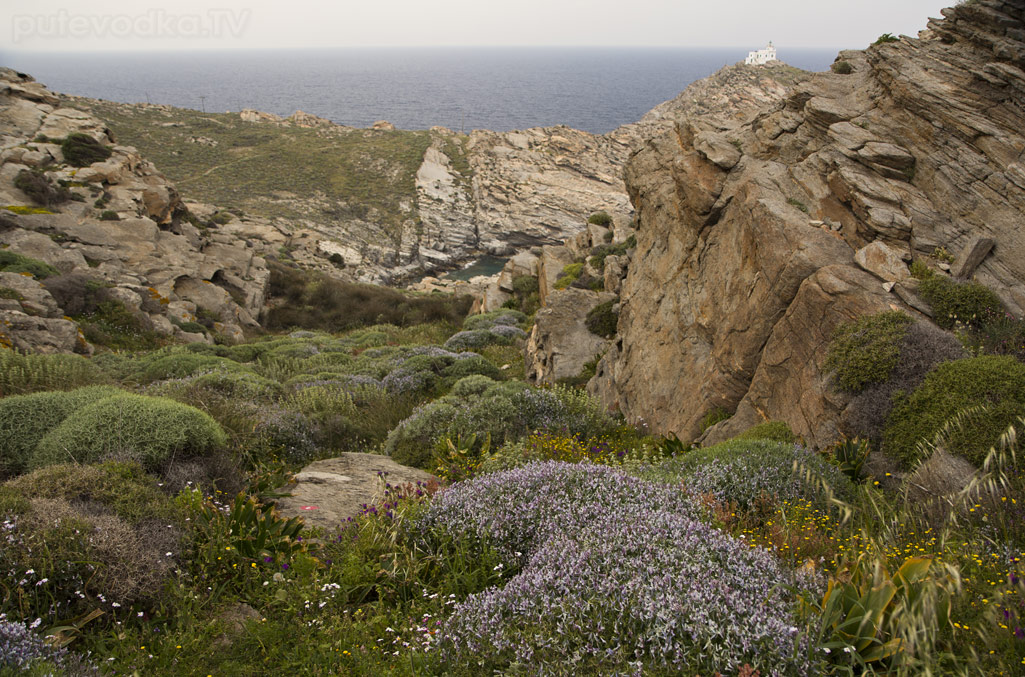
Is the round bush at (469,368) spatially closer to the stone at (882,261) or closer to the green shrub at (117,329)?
the stone at (882,261)

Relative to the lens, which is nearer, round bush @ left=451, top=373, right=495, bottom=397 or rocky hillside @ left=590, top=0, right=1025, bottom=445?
rocky hillside @ left=590, top=0, right=1025, bottom=445

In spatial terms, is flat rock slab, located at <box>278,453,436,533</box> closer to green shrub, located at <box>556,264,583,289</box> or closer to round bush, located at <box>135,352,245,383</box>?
round bush, located at <box>135,352,245,383</box>

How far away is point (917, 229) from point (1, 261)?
914 inches

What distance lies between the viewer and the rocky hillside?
312 inches

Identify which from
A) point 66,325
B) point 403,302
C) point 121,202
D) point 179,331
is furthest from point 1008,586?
point 121,202

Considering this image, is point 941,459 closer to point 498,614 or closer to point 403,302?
point 498,614

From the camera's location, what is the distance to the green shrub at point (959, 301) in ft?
23.9

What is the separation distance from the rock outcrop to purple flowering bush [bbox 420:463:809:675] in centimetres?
1369

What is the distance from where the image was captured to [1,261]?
56.4 feet

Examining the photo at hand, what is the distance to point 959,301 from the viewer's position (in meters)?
7.38

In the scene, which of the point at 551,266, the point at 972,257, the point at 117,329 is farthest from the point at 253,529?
the point at 551,266

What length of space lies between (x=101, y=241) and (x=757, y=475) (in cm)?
2681

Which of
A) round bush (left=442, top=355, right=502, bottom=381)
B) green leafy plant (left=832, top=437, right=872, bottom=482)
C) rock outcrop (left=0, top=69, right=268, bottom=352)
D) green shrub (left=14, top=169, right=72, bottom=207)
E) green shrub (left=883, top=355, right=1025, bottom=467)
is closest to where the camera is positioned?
green shrub (left=883, top=355, right=1025, bottom=467)

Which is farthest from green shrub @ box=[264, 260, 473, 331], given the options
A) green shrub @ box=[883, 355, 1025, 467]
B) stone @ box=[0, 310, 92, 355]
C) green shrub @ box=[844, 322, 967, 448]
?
green shrub @ box=[883, 355, 1025, 467]
